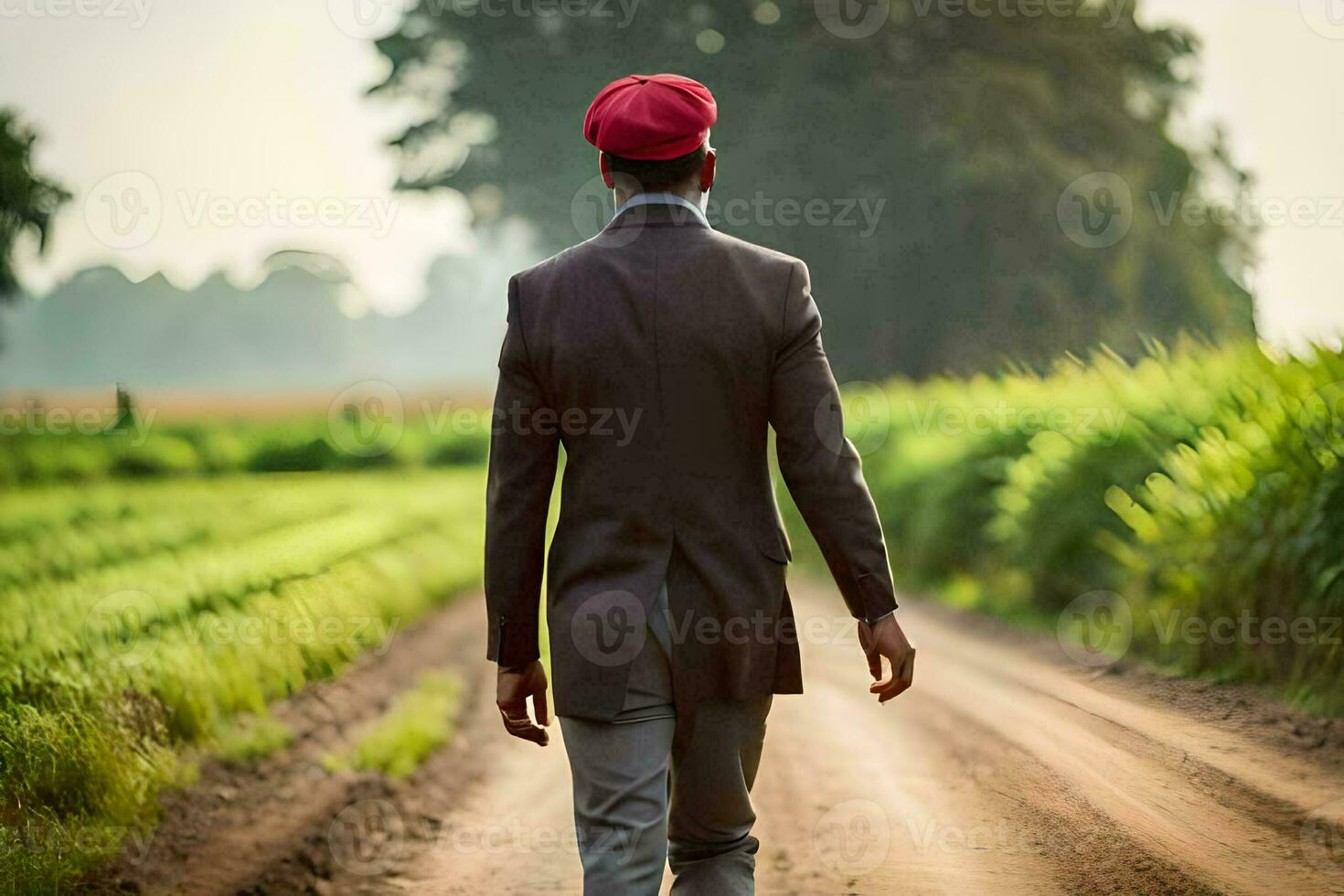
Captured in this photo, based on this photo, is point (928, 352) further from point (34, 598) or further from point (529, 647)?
point (529, 647)

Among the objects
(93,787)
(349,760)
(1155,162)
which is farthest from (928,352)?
(93,787)

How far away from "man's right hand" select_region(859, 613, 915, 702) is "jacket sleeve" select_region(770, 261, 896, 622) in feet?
0.10

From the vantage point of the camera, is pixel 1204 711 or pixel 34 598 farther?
pixel 34 598

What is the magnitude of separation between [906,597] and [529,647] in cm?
829

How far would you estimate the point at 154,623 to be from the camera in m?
6.34

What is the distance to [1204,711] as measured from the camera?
168 inches

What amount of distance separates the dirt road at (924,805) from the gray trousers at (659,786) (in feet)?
4.83

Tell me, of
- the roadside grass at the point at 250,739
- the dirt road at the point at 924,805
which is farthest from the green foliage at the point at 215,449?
the dirt road at the point at 924,805

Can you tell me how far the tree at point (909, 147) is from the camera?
22.9 metres

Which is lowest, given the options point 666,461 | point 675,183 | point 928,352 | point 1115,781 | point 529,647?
point 1115,781

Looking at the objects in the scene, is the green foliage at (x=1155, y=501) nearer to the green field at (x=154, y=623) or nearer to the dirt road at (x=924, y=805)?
the dirt road at (x=924, y=805)

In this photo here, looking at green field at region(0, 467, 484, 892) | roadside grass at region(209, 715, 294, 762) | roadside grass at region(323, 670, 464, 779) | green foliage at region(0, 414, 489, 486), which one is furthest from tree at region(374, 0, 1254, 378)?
roadside grass at region(209, 715, 294, 762)

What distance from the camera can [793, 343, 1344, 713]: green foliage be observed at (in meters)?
4.71

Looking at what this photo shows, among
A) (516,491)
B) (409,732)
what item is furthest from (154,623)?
(516,491)
